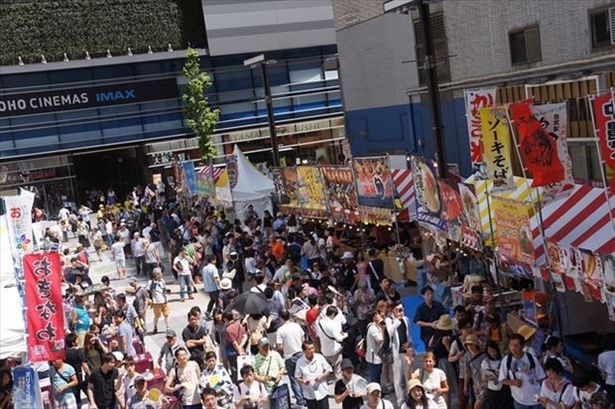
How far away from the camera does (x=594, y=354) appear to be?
10.9 meters

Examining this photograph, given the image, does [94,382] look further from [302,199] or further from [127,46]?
[127,46]

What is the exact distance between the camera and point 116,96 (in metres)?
46.2

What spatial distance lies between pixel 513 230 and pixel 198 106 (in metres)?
35.5

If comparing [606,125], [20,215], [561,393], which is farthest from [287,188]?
[561,393]

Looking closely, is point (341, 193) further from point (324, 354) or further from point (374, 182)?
point (324, 354)

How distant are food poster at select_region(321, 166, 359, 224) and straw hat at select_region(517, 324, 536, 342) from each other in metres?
7.52

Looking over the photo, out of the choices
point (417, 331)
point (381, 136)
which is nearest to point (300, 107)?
point (381, 136)

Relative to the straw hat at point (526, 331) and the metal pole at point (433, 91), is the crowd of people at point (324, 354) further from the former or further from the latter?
the metal pole at point (433, 91)

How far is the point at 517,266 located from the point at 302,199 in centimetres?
1097

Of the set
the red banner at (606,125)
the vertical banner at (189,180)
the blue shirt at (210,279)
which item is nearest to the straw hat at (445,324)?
the red banner at (606,125)

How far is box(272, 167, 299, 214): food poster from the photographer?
72.3 feet

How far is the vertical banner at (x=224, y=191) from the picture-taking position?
25562mm

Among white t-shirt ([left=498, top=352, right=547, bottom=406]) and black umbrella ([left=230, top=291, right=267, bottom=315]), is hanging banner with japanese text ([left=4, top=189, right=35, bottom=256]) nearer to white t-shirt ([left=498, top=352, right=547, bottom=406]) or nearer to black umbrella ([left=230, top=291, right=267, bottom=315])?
black umbrella ([left=230, top=291, right=267, bottom=315])

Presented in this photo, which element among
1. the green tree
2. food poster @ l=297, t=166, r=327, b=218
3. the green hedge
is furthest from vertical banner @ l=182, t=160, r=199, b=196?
the green hedge
